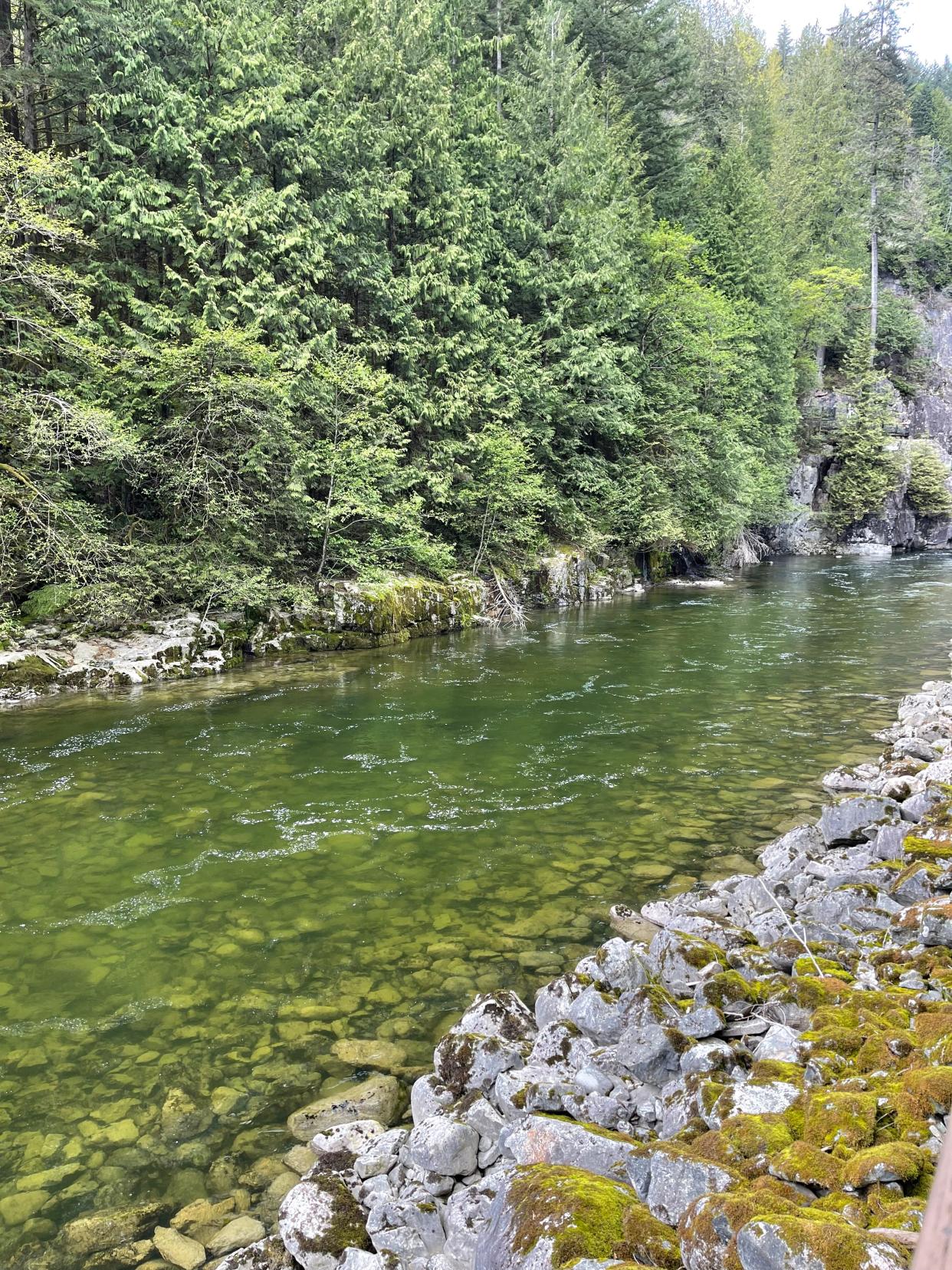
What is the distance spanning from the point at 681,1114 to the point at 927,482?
50.3 m

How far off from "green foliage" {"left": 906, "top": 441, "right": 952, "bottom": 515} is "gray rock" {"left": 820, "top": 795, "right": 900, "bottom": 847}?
45.5 meters

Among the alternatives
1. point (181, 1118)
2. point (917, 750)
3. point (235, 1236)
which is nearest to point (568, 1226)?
point (235, 1236)

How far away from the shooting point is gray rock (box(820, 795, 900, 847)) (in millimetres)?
6199

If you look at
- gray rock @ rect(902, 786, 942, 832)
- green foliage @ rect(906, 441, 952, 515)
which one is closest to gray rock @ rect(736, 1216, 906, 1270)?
gray rock @ rect(902, 786, 942, 832)

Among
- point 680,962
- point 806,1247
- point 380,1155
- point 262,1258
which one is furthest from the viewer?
point 680,962

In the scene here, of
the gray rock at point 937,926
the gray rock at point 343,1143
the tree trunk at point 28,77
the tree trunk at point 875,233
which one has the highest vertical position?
the tree trunk at point 875,233

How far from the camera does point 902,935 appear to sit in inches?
171

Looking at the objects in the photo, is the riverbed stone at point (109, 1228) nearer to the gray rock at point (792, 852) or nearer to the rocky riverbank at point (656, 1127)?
the rocky riverbank at point (656, 1127)

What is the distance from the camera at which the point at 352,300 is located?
21078 millimetres

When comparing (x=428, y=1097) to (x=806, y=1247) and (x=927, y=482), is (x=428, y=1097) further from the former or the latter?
(x=927, y=482)

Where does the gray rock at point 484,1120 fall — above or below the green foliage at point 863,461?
Answer: below

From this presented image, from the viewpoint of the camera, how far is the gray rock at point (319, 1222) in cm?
294

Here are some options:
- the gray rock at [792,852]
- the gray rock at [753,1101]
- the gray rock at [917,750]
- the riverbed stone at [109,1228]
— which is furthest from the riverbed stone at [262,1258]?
the gray rock at [917,750]

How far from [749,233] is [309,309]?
28.0 meters
